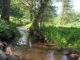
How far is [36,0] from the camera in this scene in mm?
22938

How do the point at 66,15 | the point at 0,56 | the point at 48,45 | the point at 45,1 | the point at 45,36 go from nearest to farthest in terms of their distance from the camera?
the point at 0,56, the point at 48,45, the point at 45,36, the point at 45,1, the point at 66,15

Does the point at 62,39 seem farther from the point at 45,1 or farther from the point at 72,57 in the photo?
the point at 45,1

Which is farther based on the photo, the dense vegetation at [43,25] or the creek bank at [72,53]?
the dense vegetation at [43,25]

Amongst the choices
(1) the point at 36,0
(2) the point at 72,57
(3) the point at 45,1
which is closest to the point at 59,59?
(2) the point at 72,57

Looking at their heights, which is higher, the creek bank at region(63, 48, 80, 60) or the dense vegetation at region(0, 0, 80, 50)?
the dense vegetation at region(0, 0, 80, 50)

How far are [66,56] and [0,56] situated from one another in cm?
400

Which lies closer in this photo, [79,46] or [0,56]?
[0,56]

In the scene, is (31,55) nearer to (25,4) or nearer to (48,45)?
(48,45)

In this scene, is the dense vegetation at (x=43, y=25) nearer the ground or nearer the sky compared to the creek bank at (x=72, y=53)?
nearer the sky

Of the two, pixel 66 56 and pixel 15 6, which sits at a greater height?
pixel 15 6

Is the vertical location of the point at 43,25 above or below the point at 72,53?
above

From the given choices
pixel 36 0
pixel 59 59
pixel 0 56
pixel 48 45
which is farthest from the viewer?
pixel 36 0

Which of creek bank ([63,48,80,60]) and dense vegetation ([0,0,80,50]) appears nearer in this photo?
creek bank ([63,48,80,60])

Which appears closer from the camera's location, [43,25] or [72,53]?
[72,53]
